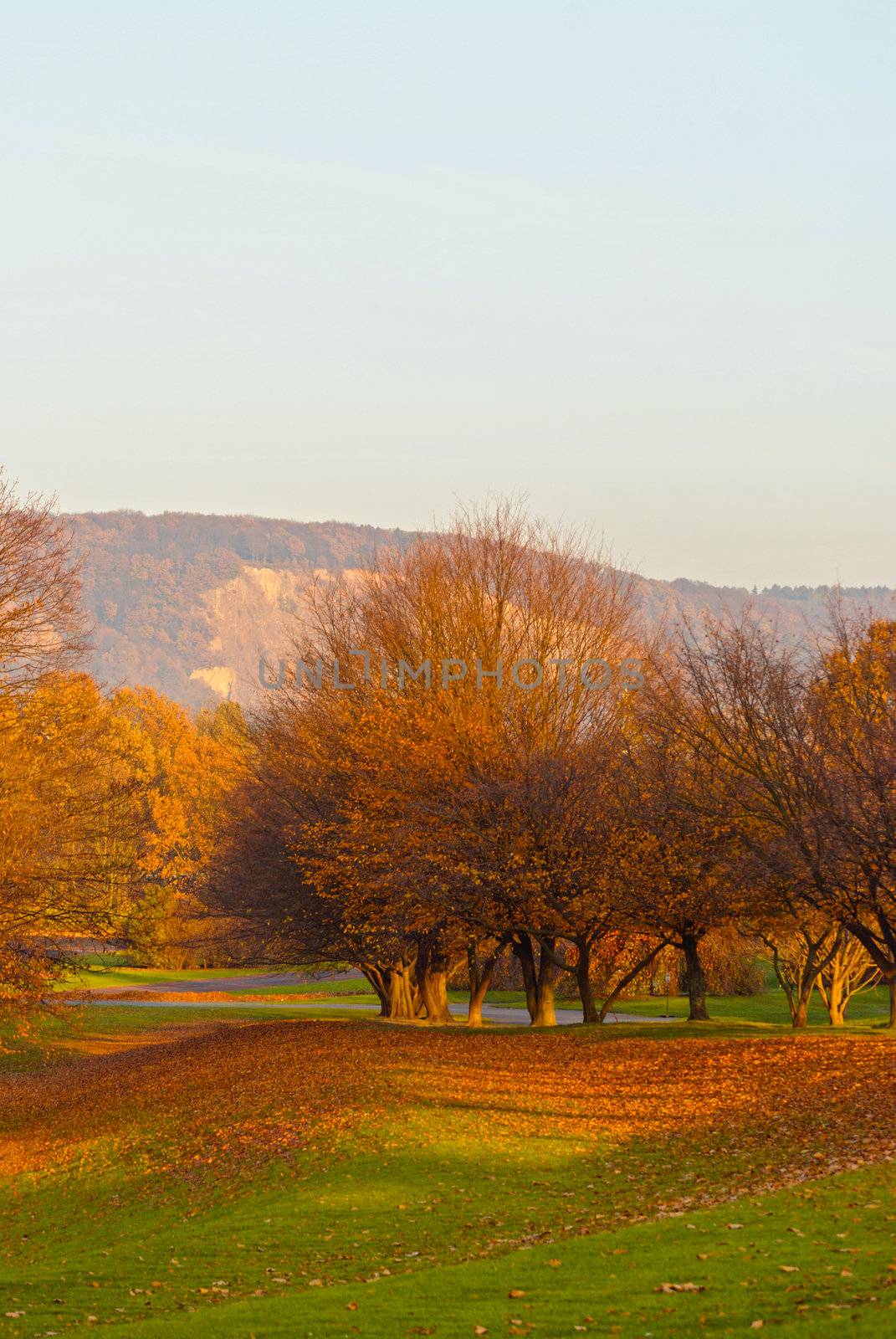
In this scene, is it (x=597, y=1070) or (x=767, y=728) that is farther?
(x=767, y=728)

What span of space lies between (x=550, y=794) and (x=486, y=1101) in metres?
9.49

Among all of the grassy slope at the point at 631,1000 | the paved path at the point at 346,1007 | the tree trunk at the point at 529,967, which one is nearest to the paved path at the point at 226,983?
the grassy slope at the point at 631,1000

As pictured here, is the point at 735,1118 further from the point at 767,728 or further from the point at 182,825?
the point at 182,825

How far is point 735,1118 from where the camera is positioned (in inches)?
696

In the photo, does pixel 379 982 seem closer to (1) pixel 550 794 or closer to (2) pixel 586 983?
(2) pixel 586 983

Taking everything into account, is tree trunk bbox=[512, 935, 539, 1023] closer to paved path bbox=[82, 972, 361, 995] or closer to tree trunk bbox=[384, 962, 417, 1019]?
tree trunk bbox=[384, 962, 417, 1019]

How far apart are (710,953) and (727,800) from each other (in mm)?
12774

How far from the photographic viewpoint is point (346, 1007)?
48.3m

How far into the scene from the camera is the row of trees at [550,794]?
24.7 m

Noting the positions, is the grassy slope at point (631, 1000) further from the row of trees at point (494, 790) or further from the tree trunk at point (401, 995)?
the tree trunk at point (401, 995)

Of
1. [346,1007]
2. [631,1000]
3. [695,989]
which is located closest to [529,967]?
[695,989]

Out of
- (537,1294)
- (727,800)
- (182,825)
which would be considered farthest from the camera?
(182,825)

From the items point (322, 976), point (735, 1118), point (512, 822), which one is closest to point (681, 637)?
point (512, 822)

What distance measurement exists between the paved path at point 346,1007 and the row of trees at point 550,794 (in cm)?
343
